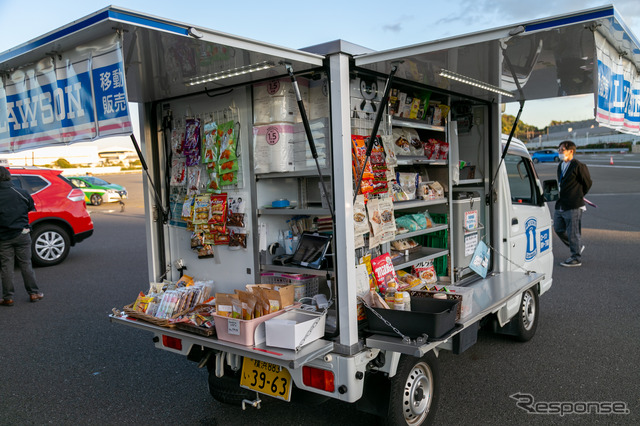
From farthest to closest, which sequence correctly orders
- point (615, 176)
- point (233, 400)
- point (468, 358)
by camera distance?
point (615, 176) < point (468, 358) < point (233, 400)

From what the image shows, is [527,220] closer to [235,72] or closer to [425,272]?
[425,272]

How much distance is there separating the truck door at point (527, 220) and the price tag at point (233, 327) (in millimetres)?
3182

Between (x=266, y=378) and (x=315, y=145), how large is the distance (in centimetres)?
146

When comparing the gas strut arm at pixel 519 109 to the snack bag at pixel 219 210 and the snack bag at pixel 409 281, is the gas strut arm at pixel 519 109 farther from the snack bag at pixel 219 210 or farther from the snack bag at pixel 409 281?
the snack bag at pixel 219 210

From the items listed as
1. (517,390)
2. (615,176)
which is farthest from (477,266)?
(615,176)

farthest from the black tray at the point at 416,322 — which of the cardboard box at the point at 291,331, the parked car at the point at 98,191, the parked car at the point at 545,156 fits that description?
the parked car at the point at 545,156

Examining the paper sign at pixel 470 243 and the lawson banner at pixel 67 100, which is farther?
the paper sign at pixel 470 243

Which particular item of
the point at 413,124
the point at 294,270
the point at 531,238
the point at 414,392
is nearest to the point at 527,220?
the point at 531,238

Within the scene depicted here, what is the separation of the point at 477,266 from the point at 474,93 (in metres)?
1.54

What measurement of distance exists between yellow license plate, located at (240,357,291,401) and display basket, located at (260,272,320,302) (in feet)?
1.75

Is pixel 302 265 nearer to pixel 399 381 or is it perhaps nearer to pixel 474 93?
pixel 399 381

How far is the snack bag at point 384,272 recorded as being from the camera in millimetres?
3527

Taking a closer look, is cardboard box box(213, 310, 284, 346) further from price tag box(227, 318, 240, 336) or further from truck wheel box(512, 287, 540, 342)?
truck wheel box(512, 287, 540, 342)

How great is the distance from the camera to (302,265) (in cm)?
336
